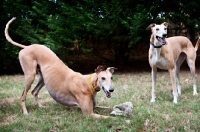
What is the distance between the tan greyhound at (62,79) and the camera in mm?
4094

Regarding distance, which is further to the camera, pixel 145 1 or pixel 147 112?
pixel 145 1

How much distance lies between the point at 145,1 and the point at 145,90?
355 cm

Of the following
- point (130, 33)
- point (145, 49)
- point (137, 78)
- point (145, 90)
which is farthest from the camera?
point (145, 49)

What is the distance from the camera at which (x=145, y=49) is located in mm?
10312

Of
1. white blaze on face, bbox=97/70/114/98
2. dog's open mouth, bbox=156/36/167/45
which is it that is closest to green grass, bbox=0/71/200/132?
white blaze on face, bbox=97/70/114/98

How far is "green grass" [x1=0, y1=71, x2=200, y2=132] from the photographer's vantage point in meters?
3.47

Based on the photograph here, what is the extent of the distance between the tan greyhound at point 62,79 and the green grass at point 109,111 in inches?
8.1

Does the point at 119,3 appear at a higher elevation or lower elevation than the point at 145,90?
higher

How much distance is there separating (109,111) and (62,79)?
0.95m

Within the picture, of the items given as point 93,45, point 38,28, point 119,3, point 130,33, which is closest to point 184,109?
point 130,33

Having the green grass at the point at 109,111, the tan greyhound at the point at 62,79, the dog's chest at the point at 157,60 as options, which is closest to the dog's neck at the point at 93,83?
the tan greyhound at the point at 62,79

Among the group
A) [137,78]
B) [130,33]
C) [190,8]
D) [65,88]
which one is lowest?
[137,78]

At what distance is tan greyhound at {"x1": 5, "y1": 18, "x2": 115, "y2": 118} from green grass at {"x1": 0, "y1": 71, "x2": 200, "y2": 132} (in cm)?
21

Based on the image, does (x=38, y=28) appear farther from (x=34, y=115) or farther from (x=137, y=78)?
(x=34, y=115)
